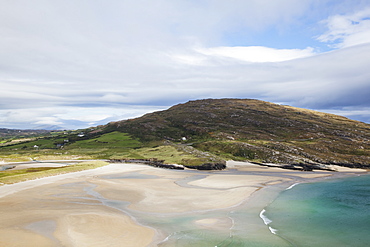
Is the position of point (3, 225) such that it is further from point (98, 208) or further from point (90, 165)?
point (90, 165)

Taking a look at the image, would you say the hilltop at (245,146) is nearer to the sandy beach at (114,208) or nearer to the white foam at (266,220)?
the sandy beach at (114,208)

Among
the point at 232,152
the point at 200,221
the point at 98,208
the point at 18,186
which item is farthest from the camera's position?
the point at 232,152

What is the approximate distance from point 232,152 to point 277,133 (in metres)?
74.4

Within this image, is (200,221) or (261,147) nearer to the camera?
(200,221)

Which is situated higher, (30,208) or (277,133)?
(277,133)

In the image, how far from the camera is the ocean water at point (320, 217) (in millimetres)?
26125

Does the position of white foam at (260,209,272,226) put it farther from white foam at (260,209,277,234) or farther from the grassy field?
the grassy field

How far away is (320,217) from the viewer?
33.4 m

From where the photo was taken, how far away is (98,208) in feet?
119

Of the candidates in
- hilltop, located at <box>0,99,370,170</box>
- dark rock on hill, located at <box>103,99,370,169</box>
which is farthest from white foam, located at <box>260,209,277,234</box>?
dark rock on hill, located at <box>103,99,370,169</box>

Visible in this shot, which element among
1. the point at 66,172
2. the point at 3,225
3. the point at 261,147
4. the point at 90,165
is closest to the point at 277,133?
the point at 261,147

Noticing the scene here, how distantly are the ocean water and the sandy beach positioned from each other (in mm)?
2716

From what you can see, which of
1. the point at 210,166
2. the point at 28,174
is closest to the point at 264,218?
the point at 210,166

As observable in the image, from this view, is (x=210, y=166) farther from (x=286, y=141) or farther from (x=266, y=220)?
(x=286, y=141)
